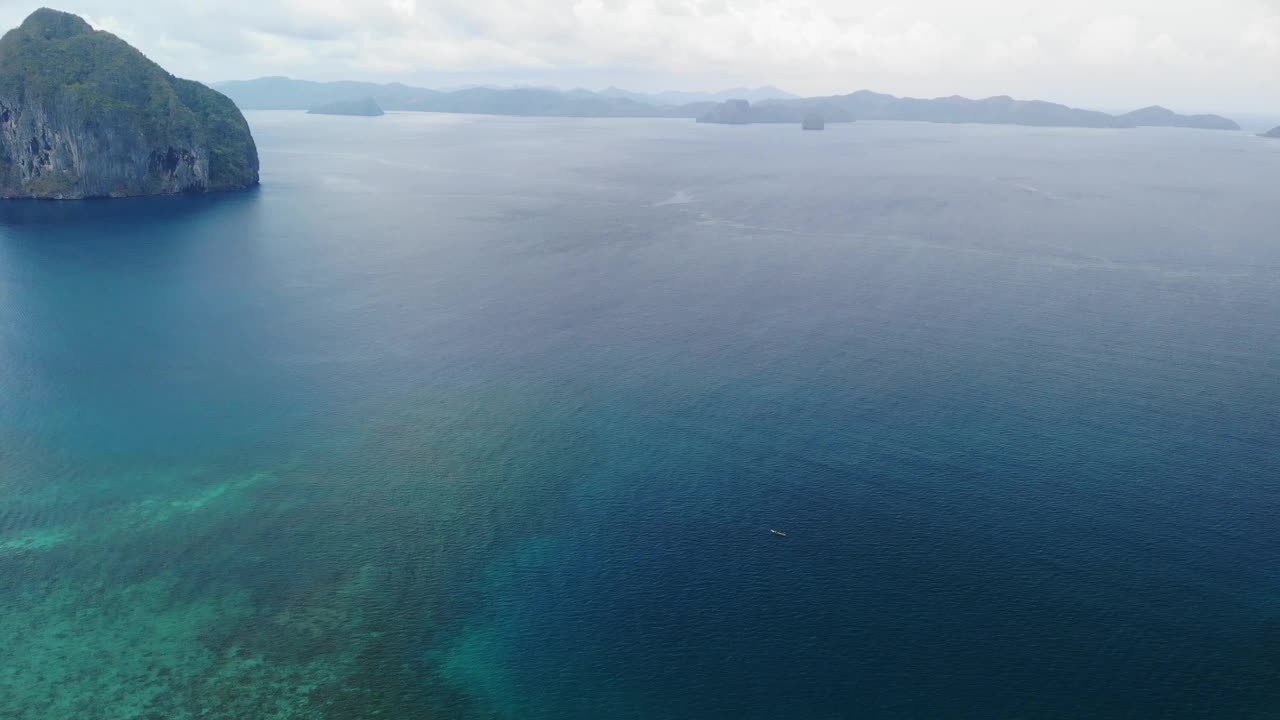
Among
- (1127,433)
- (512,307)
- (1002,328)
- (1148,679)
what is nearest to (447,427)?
(512,307)

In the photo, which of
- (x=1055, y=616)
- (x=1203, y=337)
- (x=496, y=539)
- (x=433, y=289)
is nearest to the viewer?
(x=1055, y=616)

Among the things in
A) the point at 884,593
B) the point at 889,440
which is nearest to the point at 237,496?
the point at 884,593

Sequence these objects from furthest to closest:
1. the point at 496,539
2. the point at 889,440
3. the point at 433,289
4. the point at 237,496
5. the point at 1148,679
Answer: the point at 433,289, the point at 889,440, the point at 237,496, the point at 496,539, the point at 1148,679

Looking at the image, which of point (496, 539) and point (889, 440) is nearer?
point (496, 539)

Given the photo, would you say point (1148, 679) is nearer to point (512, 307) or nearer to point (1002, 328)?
point (1002, 328)

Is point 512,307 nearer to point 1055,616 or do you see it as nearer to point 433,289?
point 433,289

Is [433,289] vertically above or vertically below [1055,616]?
above
